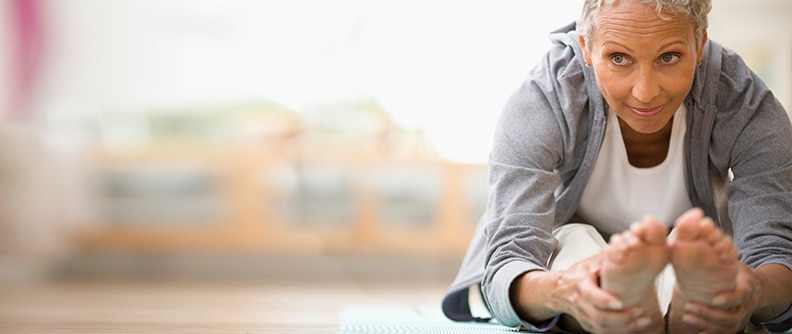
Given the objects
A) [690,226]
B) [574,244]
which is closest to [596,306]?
[690,226]

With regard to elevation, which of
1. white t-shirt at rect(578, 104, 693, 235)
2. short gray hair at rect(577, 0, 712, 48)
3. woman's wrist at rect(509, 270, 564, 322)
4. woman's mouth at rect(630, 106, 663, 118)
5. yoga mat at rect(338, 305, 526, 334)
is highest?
short gray hair at rect(577, 0, 712, 48)

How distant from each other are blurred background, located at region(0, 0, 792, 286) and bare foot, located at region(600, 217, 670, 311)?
303 cm

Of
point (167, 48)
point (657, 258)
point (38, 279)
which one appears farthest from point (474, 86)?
point (657, 258)

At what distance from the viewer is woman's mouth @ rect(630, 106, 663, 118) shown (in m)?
1.44

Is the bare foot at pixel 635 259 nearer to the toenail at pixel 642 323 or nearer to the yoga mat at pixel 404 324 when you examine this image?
the toenail at pixel 642 323

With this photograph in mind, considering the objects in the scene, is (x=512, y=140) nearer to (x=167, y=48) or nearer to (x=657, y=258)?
(x=657, y=258)

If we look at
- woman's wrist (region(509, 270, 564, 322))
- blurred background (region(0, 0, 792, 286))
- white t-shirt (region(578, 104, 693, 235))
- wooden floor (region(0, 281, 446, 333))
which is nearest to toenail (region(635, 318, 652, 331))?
woman's wrist (region(509, 270, 564, 322))

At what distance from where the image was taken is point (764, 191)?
153cm

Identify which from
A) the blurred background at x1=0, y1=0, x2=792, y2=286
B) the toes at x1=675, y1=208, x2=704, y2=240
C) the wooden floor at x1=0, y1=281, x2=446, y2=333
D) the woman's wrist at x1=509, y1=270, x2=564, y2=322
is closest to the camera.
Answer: the toes at x1=675, y1=208, x2=704, y2=240

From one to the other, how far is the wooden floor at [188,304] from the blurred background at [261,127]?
31 cm

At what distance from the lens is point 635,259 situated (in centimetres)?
110

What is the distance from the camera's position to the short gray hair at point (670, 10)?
136 cm

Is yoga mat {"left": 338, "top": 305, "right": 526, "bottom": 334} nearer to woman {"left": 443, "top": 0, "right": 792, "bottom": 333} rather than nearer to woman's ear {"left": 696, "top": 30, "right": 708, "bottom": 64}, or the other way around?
woman {"left": 443, "top": 0, "right": 792, "bottom": 333}

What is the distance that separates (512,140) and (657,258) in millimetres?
497
